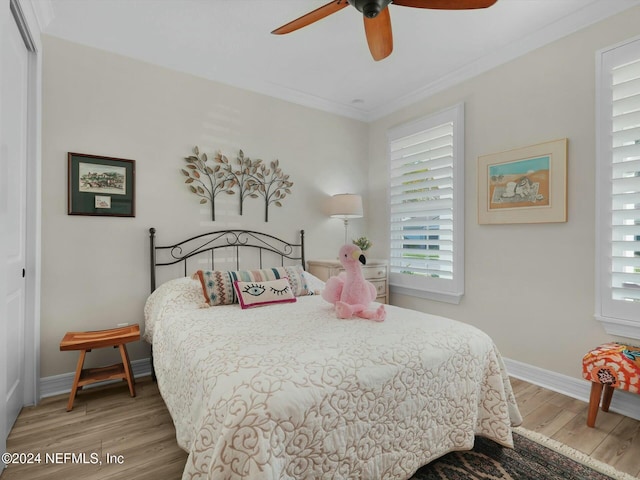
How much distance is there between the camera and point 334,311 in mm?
2234

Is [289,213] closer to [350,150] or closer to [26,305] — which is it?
[350,150]

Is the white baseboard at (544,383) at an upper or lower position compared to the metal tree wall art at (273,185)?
lower

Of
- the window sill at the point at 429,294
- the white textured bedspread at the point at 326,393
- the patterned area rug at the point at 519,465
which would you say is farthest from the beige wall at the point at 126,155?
the patterned area rug at the point at 519,465

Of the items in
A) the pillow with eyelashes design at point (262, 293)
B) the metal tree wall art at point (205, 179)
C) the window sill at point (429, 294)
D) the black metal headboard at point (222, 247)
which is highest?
the metal tree wall art at point (205, 179)

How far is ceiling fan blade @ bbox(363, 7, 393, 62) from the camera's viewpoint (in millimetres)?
1877

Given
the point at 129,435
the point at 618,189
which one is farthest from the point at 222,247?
the point at 618,189

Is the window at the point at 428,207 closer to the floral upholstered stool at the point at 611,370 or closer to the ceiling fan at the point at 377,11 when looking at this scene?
the floral upholstered stool at the point at 611,370

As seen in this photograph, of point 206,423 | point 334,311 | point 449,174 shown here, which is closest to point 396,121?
point 449,174

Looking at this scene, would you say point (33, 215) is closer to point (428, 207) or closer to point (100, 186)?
point (100, 186)

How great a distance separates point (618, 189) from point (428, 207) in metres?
1.49

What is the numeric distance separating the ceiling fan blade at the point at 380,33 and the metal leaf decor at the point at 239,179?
1603 mm

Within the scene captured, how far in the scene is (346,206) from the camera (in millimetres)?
3566

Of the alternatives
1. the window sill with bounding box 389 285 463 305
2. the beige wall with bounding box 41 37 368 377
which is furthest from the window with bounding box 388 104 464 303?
the beige wall with bounding box 41 37 368 377

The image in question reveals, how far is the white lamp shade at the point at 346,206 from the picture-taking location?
357cm
